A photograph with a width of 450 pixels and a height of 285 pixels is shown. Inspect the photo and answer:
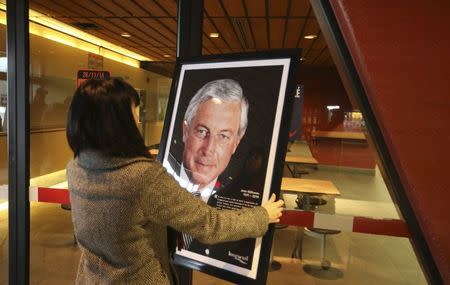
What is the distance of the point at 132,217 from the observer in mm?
1140

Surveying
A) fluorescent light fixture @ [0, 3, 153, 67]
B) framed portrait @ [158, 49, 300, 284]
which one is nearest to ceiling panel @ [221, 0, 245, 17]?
fluorescent light fixture @ [0, 3, 153, 67]

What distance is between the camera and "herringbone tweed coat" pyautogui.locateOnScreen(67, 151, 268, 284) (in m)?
1.13

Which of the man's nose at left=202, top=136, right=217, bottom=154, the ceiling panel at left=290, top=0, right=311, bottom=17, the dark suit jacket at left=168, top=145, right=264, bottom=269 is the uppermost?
the ceiling panel at left=290, top=0, right=311, bottom=17

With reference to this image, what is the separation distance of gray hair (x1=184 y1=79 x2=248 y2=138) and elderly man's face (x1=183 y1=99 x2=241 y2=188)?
2 centimetres

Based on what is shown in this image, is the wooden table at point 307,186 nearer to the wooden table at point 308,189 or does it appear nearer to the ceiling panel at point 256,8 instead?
the wooden table at point 308,189

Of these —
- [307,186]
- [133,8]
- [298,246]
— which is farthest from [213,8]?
→ [298,246]

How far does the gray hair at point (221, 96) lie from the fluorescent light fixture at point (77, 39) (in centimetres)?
131

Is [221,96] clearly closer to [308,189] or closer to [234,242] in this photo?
[234,242]

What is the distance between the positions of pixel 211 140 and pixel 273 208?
36cm

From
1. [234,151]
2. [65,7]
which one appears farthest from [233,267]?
[65,7]

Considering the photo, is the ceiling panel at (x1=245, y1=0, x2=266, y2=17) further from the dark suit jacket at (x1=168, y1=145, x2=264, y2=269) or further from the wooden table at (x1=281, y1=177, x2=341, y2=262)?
the dark suit jacket at (x1=168, y1=145, x2=264, y2=269)

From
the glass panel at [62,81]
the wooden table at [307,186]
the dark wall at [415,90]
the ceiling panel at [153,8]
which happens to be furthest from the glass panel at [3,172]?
the dark wall at [415,90]

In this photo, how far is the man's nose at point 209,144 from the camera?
4.74 ft

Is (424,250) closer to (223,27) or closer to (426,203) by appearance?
(426,203)
